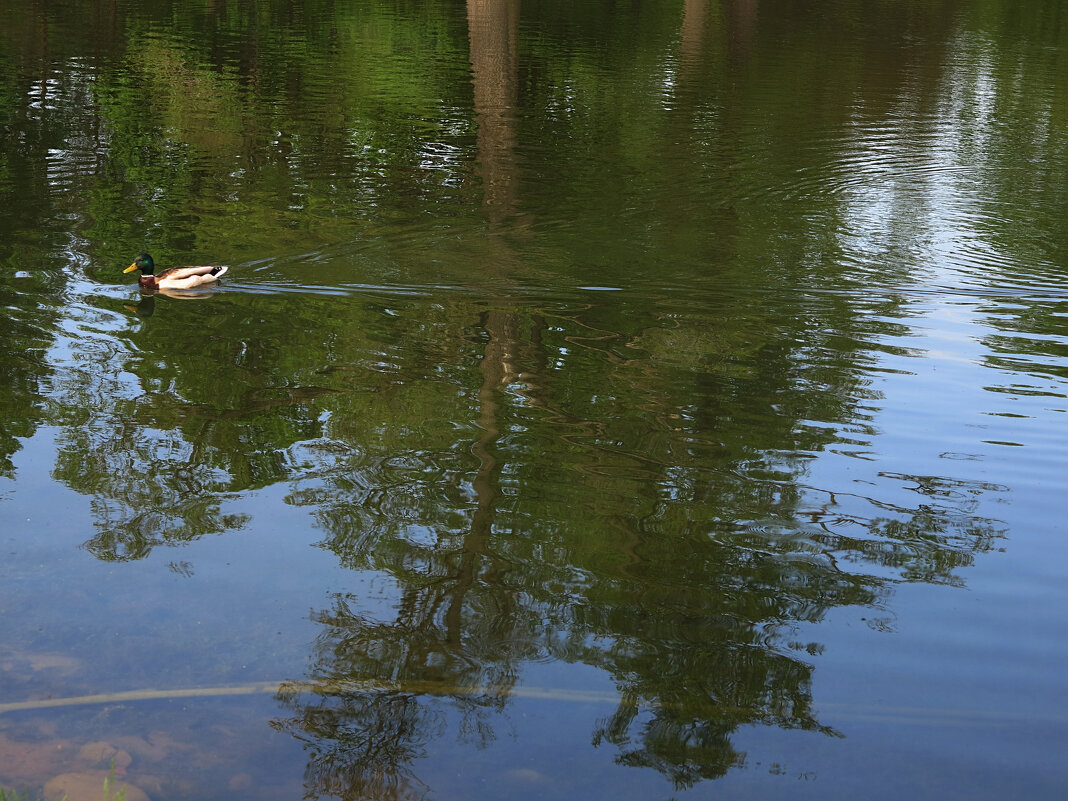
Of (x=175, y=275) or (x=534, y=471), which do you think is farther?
(x=175, y=275)

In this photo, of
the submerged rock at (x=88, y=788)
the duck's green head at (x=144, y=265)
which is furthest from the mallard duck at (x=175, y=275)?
the submerged rock at (x=88, y=788)

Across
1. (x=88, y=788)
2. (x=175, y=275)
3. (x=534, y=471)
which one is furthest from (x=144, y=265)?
(x=88, y=788)

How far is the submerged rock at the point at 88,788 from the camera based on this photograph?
482 cm

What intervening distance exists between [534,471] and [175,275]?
5.86 metres

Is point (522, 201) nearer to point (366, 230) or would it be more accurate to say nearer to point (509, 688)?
point (366, 230)

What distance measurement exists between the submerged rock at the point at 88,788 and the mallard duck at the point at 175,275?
796cm

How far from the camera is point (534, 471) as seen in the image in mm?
8211

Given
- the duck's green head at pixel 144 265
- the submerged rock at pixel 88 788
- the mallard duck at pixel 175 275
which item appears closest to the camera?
the submerged rock at pixel 88 788

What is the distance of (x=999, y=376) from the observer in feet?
34.2

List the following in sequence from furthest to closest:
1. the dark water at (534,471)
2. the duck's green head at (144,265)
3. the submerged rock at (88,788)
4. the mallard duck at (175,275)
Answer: the duck's green head at (144,265) < the mallard duck at (175,275) < the dark water at (534,471) < the submerged rock at (88,788)

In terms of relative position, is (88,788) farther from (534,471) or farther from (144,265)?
(144,265)

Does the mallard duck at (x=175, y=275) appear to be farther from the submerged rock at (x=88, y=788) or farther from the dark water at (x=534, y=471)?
the submerged rock at (x=88, y=788)

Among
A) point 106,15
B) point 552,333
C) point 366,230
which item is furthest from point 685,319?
point 106,15

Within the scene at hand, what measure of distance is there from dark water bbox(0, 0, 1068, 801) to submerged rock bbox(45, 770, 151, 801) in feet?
0.26
